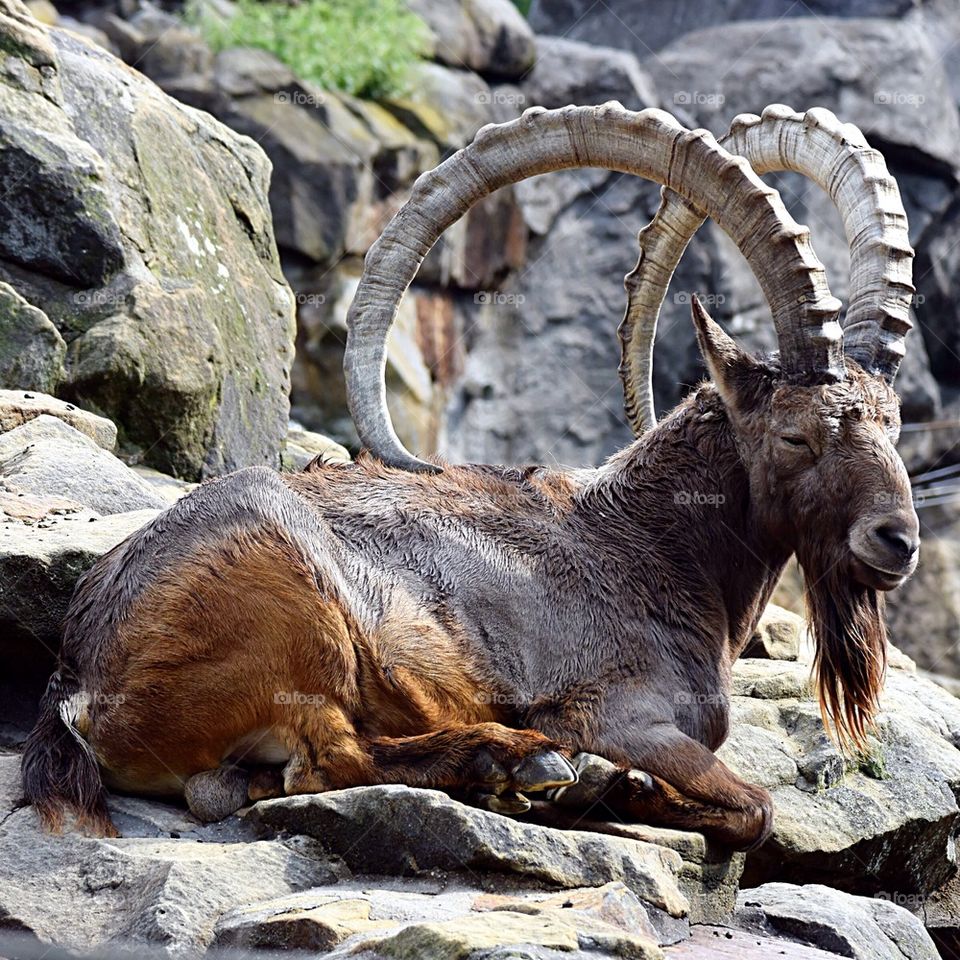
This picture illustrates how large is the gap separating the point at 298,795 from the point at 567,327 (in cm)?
1540

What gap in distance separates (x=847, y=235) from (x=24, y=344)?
436cm

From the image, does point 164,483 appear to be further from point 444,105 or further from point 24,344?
point 444,105

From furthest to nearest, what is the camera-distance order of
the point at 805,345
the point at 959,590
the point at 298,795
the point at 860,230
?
the point at 959,590
the point at 860,230
the point at 805,345
the point at 298,795

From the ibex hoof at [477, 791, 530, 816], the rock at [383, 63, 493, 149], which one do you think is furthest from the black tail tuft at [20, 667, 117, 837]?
the rock at [383, 63, 493, 149]

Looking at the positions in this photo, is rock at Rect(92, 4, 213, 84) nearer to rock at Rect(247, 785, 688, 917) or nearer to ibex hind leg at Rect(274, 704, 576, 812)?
ibex hind leg at Rect(274, 704, 576, 812)

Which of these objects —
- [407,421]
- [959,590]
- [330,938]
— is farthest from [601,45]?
[330,938]

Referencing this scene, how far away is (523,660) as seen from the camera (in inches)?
234

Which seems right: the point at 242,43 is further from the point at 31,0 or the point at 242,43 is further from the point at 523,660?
the point at 523,660

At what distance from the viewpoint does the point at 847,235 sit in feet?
21.7

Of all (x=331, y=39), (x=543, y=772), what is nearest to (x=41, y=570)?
(x=543, y=772)

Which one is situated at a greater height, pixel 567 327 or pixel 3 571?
pixel 567 327

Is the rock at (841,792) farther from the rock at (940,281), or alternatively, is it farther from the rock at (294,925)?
the rock at (940,281)

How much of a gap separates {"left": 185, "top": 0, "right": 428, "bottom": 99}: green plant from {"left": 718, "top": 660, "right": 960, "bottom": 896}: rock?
12768 millimetres

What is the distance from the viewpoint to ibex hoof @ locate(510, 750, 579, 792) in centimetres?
523
